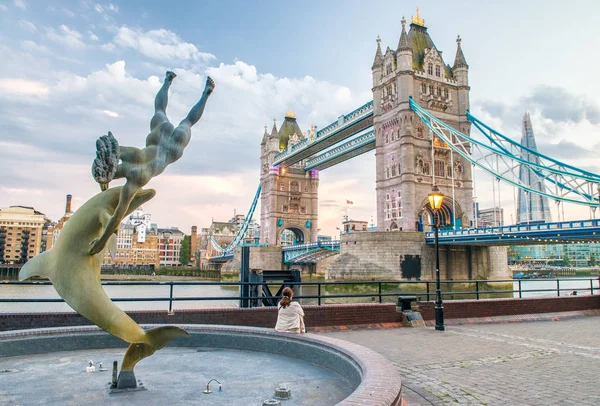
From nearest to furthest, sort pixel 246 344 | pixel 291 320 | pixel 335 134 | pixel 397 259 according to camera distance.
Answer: pixel 246 344 < pixel 291 320 < pixel 397 259 < pixel 335 134

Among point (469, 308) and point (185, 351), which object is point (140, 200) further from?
point (469, 308)

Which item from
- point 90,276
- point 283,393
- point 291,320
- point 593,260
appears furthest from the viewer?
point 593,260

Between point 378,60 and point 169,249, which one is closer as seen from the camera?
point 378,60

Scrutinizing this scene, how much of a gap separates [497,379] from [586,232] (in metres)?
31.5

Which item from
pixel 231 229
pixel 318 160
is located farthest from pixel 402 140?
pixel 231 229

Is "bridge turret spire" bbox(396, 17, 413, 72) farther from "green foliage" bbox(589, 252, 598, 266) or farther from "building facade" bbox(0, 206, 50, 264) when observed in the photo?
"green foliage" bbox(589, 252, 598, 266)

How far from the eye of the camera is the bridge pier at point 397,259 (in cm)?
4119

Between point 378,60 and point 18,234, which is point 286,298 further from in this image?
point 18,234

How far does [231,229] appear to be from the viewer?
134125 millimetres

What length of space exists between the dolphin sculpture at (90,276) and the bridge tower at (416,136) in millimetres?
42998

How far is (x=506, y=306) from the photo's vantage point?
12.8 metres

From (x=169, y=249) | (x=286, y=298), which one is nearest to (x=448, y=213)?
(x=286, y=298)

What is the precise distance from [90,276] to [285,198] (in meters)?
77.0

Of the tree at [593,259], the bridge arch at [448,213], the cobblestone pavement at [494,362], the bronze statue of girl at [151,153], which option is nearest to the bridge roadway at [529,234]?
the bridge arch at [448,213]
